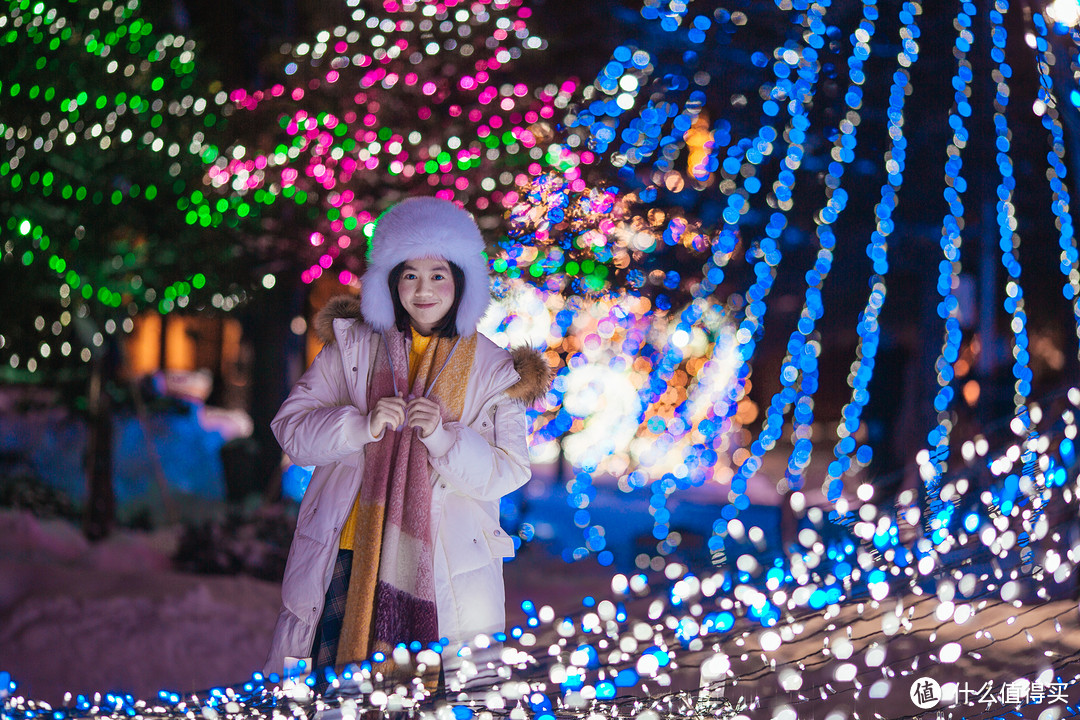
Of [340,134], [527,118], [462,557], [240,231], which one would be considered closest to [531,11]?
[527,118]

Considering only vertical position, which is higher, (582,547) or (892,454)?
(892,454)

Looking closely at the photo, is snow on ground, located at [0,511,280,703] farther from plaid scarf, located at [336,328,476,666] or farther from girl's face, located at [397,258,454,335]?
girl's face, located at [397,258,454,335]

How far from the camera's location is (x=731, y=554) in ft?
8.30

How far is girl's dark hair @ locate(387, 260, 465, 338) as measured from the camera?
2.04m

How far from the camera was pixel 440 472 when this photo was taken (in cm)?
190

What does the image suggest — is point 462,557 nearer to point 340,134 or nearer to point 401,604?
point 401,604

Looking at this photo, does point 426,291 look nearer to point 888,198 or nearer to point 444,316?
point 444,316

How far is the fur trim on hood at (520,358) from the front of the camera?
2037 mm

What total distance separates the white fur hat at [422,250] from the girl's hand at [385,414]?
10.1 inches

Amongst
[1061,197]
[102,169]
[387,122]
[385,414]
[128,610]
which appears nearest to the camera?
[385,414]

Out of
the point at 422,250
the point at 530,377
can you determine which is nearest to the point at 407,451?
the point at 530,377

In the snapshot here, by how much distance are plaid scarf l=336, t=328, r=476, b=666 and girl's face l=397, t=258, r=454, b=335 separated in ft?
0.53

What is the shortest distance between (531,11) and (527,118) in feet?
2.12

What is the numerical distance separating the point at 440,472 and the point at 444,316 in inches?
15.7
